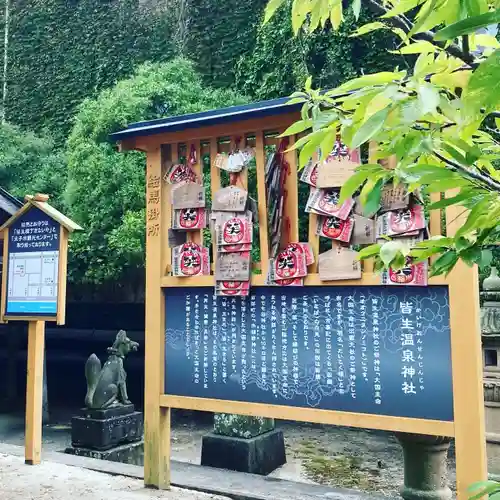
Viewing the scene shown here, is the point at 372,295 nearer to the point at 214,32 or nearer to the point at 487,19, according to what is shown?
the point at 487,19

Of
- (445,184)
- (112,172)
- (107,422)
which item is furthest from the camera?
(112,172)

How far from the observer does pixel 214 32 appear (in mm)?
13945

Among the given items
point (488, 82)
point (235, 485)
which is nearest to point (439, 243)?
point (488, 82)

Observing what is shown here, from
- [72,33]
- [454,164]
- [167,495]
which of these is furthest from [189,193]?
[72,33]

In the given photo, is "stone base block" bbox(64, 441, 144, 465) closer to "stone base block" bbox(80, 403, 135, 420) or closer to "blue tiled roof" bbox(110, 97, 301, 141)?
"stone base block" bbox(80, 403, 135, 420)

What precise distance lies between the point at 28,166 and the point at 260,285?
10.6 metres

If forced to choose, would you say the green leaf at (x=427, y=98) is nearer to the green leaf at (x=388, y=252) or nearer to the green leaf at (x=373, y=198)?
the green leaf at (x=373, y=198)

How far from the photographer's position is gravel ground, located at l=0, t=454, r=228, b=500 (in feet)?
14.8

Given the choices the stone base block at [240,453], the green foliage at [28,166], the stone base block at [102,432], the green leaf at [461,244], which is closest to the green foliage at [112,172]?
the green foliage at [28,166]

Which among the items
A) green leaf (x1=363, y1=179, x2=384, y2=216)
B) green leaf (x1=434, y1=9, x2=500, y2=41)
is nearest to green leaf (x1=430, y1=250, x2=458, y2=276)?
green leaf (x1=363, y1=179, x2=384, y2=216)

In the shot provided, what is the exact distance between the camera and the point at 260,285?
166 inches

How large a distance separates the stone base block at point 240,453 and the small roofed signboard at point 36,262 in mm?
2658

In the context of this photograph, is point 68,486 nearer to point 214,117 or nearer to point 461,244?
point 214,117

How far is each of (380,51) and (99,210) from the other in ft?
21.1
